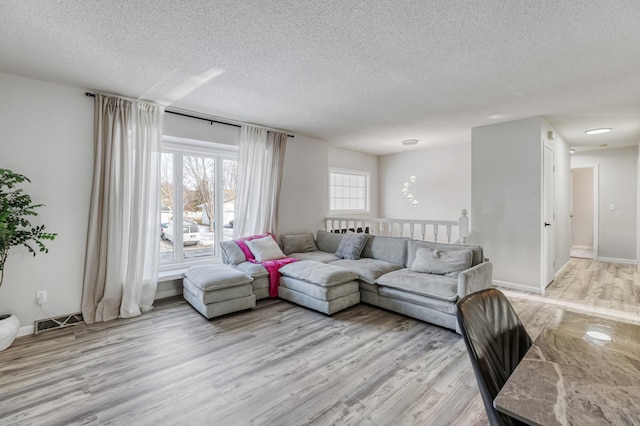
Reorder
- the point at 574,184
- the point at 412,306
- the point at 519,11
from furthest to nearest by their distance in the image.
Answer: the point at 574,184
the point at 412,306
the point at 519,11

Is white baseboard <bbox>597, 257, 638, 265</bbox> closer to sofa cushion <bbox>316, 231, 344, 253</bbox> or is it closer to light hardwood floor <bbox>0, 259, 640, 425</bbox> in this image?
light hardwood floor <bbox>0, 259, 640, 425</bbox>

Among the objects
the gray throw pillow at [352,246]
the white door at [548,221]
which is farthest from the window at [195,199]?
the white door at [548,221]

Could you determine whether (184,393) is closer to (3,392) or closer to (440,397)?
(3,392)

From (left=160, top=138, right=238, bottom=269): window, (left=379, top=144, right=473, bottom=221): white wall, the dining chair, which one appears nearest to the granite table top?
the dining chair

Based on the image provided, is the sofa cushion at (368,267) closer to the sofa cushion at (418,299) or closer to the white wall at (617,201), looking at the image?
the sofa cushion at (418,299)

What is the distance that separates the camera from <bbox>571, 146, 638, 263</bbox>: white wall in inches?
235

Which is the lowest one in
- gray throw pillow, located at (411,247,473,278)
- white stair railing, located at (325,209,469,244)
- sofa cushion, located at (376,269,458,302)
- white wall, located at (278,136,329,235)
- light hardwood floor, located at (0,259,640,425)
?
light hardwood floor, located at (0,259,640,425)

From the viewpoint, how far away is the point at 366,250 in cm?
448

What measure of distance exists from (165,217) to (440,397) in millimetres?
3798

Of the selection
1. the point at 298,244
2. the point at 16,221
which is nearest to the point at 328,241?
the point at 298,244

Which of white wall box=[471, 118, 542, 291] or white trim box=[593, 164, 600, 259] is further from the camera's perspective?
white trim box=[593, 164, 600, 259]

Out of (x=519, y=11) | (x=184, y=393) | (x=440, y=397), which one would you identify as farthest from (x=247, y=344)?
(x=519, y=11)

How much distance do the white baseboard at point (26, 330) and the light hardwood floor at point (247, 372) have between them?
149 millimetres

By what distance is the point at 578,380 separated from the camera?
0.88 metres
